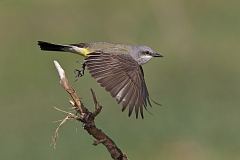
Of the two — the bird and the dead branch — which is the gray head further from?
the dead branch

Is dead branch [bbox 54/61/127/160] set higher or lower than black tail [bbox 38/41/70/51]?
lower

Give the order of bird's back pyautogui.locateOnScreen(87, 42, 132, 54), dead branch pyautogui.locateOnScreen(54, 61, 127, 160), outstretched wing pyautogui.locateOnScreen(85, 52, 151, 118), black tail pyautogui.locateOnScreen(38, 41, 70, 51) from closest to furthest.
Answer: dead branch pyautogui.locateOnScreen(54, 61, 127, 160), outstretched wing pyautogui.locateOnScreen(85, 52, 151, 118), black tail pyautogui.locateOnScreen(38, 41, 70, 51), bird's back pyautogui.locateOnScreen(87, 42, 132, 54)

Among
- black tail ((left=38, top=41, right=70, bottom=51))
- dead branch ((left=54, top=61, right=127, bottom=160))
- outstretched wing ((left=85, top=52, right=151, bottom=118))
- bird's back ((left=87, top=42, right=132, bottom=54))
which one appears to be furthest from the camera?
bird's back ((left=87, top=42, right=132, bottom=54))

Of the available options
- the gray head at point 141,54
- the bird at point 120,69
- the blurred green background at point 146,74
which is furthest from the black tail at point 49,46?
the blurred green background at point 146,74

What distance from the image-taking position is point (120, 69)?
6.49m

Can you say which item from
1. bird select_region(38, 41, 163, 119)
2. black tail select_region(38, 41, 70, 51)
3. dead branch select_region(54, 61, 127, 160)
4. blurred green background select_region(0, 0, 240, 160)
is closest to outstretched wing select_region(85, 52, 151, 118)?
bird select_region(38, 41, 163, 119)

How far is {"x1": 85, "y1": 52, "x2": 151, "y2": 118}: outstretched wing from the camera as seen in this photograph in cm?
577

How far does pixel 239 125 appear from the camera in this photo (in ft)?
42.4

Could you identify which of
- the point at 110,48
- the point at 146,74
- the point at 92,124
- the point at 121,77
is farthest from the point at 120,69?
the point at 146,74

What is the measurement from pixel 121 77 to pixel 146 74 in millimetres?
9543

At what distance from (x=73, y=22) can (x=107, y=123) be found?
6550 millimetres

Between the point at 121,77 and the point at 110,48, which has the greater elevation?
the point at 110,48

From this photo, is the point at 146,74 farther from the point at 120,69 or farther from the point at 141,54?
the point at 120,69

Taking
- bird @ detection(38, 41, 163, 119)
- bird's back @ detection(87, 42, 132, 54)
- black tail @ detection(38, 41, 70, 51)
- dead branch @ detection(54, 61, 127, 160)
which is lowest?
dead branch @ detection(54, 61, 127, 160)
